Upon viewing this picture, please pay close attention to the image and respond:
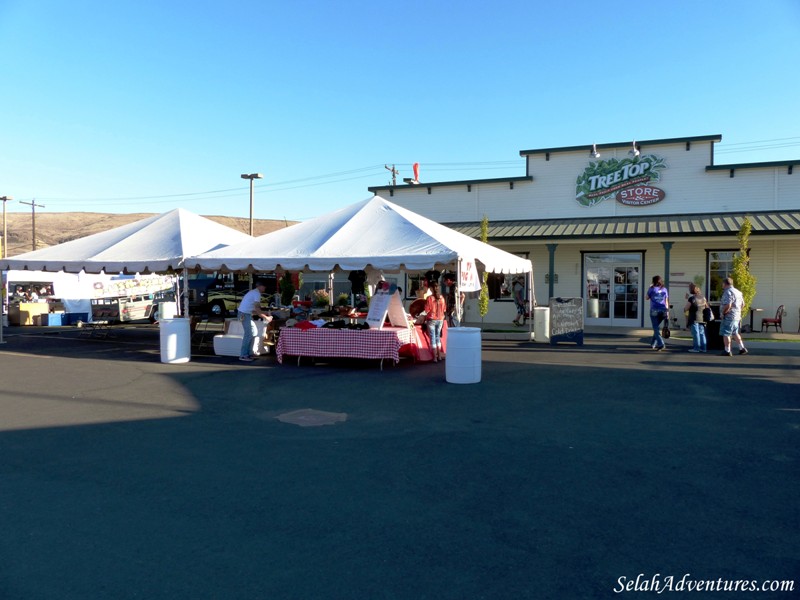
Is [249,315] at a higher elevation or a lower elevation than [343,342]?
higher

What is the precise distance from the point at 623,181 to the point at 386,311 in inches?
523

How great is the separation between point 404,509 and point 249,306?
8.64 metres

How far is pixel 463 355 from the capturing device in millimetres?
9406

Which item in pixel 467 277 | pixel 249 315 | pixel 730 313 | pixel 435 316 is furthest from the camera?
pixel 730 313

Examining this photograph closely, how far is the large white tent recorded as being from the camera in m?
13.5

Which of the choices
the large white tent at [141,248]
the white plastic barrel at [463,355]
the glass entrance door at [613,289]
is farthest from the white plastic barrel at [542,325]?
the large white tent at [141,248]

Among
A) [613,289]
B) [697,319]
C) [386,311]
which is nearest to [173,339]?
[386,311]

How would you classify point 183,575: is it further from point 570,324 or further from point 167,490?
point 570,324

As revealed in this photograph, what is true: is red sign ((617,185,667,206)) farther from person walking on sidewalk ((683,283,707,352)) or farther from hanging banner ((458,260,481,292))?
hanging banner ((458,260,481,292))

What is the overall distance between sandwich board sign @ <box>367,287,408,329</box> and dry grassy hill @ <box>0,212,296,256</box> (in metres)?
75.8

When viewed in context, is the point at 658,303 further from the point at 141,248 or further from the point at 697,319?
the point at 141,248

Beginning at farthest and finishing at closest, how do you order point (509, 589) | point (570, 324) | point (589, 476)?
point (570, 324)
point (589, 476)
point (509, 589)

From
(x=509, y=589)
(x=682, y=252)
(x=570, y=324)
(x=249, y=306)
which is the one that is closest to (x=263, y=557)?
(x=509, y=589)

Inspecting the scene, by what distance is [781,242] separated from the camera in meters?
18.7
